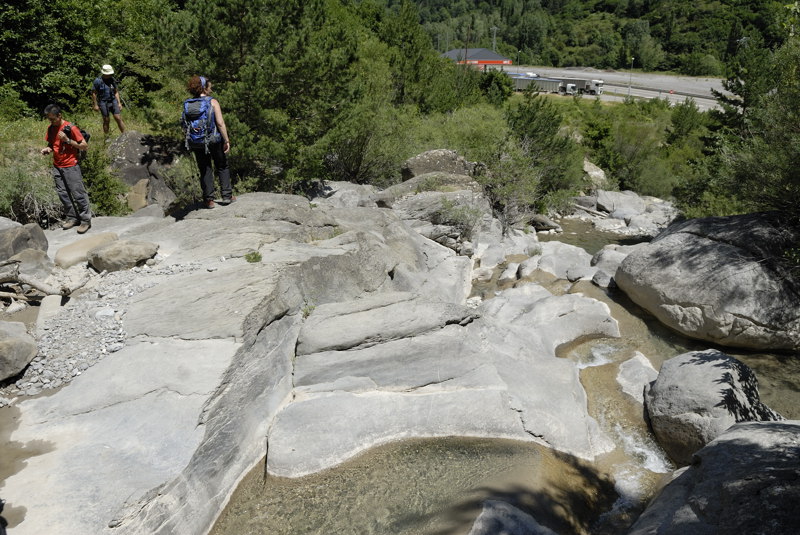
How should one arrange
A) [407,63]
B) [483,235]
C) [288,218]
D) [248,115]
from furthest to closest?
[407,63] < [483,235] < [248,115] < [288,218]

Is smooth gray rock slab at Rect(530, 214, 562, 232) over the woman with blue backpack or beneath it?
beneath

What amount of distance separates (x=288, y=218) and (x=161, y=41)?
5.71 m

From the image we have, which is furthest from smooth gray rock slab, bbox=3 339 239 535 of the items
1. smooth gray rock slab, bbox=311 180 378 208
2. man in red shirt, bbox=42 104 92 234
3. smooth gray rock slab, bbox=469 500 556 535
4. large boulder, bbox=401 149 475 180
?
large boulder, bbox=401 149 475 180

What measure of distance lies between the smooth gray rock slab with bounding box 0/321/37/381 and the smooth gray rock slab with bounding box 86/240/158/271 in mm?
1876

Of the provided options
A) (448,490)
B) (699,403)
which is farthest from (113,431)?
(699,403)

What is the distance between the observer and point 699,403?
7.84 metres

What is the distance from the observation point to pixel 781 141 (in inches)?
516

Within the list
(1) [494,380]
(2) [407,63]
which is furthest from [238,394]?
(2) [407,63]

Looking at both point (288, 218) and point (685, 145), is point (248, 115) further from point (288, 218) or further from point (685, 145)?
point (685, 145)

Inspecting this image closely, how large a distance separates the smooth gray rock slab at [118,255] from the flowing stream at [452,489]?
13.4 feet

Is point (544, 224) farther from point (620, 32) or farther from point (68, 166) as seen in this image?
point (620, 32)

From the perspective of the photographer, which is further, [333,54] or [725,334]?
[333,54]

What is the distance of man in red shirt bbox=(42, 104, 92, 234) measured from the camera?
8477 millimetres

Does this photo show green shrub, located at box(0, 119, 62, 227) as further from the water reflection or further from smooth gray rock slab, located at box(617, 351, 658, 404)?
smooth gray rock slab, located at box(617, 351, 658, 404)
